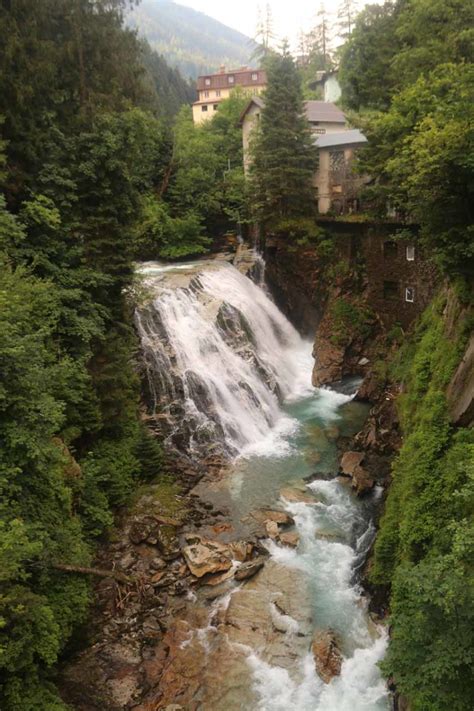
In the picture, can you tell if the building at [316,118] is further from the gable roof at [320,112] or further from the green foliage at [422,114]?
the green foliage at [422,114]

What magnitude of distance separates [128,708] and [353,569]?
20.2 feet

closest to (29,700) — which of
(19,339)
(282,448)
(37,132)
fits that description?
(19,339)

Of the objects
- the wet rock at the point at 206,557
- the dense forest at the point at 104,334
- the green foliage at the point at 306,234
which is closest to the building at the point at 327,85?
the dense forest at the point at 104,334

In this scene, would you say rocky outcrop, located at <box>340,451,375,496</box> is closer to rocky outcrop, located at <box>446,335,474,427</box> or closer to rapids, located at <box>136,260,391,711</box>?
rapids, located at <box>136,260,391,711</box>

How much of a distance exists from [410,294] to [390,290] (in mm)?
1299

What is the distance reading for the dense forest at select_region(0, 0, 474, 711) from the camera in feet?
26.3

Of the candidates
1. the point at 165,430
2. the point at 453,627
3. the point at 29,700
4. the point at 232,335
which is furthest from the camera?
the point at 232,335

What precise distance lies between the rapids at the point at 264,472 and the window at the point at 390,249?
21.7 feet

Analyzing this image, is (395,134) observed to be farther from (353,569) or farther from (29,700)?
(29,700)

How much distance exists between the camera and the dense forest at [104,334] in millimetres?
8016

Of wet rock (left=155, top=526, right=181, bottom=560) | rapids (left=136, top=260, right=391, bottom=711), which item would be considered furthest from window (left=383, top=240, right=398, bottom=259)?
wet rock (left=155, top=526, right=181, bottom=560)

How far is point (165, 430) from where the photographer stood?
18.1m

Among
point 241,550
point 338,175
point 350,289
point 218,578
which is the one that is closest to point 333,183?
point 338,175

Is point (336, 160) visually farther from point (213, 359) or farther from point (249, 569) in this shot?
point (249, 569)
